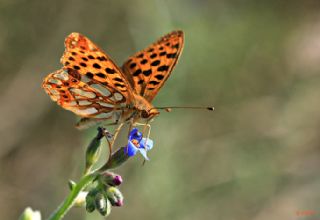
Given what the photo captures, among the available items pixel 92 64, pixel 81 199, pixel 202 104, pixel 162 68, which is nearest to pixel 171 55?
pixel 162 68

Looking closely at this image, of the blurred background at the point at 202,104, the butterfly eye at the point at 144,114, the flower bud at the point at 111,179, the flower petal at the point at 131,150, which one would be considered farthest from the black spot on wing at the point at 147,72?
the blurred background at the point at 202,104

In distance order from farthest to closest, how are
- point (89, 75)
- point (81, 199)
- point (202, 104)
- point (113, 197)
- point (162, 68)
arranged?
point (202, 104) → point (162, 68) → point (89, 75) → point (81, 199) → point (113, 197)

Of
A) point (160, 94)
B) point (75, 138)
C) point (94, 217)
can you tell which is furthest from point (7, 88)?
point (94, 217)

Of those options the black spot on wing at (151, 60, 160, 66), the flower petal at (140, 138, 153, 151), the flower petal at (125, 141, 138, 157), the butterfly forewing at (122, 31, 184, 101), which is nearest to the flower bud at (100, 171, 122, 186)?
the flower petal at (125, 141, 138, 157)

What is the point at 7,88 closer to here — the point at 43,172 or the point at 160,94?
the point at 43,172

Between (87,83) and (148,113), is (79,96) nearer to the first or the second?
(87,83)
